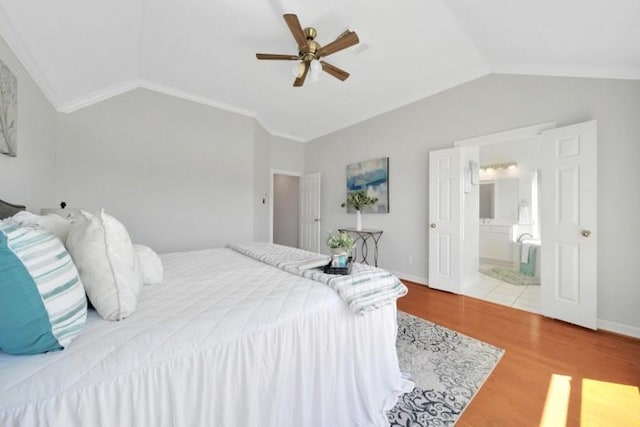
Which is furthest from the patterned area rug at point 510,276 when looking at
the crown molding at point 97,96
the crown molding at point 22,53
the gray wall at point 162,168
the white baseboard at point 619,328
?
the crown molding at point 97,96

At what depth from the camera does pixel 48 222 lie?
115cm

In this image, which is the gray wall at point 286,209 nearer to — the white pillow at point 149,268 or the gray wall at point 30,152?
the gray wall at point 30,152

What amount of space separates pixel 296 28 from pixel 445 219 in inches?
114

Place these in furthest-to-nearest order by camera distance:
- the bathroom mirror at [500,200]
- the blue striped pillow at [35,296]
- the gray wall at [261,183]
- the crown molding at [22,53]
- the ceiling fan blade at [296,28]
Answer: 1. the bathroom mirror at [500,200]
2. the gray wall at [261,183]
3. the ceiling fan blade at [296,28]
4. the crown molding at [22,53]
5. the blue striped pillow at [35,296]

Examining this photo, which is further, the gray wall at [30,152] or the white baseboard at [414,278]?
the white baseboard at [414,278]

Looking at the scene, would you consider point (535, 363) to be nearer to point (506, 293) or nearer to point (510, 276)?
point (506, 293)

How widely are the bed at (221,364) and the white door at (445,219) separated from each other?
218 cm

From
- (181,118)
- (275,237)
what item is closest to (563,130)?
(181,118)

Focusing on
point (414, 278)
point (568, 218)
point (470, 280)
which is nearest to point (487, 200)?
point (470, 280)

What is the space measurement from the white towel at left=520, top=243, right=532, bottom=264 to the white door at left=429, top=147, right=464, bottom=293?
6.45ft

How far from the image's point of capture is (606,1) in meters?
1.72

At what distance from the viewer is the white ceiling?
1967 millimetres

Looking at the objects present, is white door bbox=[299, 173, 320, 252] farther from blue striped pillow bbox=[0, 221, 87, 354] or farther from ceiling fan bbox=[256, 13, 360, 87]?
blue striped pillow bbox=[0, 221, 87, 354]

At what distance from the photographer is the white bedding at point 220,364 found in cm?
71
